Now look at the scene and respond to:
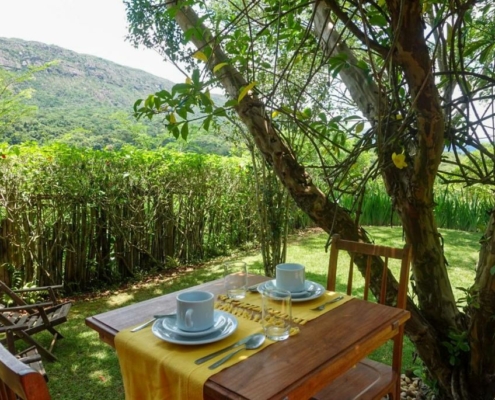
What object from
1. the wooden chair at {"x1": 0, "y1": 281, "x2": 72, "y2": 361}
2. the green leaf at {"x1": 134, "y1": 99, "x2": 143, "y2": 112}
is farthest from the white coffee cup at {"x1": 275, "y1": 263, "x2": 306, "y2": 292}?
the wooden chair at {"x1": 0, "y1": 281, "x2": 72, "y2": 361}

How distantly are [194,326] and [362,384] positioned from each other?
33.6 inches

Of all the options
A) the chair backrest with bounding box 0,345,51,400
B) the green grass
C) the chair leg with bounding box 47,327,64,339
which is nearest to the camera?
the chair backrest with bounding box 0,345,51,400

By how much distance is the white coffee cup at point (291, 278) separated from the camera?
61.1 inches

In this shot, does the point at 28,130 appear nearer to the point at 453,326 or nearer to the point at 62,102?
the point at 62,102

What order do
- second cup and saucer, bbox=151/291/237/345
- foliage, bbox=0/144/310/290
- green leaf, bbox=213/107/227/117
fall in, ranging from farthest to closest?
foliage, bbox=0/144/310/290, green leaf, bbox=213/107/227/117, second cup and saucer, bbox=151/291/237/345

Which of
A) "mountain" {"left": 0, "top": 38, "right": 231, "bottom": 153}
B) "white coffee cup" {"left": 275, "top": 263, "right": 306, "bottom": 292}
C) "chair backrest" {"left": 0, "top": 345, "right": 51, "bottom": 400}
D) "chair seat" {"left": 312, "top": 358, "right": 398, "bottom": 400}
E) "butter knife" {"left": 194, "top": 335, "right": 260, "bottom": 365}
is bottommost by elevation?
"chair seat" {"left": 312, "top": 358, "right": 398, "bottom": 400}

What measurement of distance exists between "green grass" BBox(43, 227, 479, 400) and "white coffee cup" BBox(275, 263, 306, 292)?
4.53 ft

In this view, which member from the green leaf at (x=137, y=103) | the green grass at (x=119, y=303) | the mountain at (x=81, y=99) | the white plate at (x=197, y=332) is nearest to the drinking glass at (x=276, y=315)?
the white plate at (x=197, y=332)

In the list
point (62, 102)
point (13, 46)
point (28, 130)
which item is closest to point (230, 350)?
point (28, 130)

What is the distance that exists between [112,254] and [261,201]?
1.82m

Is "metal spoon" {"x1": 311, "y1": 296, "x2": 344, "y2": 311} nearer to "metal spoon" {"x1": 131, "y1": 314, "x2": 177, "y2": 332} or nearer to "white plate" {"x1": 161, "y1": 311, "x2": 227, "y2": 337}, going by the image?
"white plate" {"x1": 161, "y1": 311, "x2": 227, "y2": 337}

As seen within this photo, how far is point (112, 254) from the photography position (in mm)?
4383

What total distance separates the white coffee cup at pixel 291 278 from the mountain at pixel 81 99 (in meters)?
4.92

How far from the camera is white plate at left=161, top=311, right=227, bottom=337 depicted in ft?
3.81
